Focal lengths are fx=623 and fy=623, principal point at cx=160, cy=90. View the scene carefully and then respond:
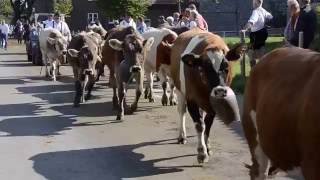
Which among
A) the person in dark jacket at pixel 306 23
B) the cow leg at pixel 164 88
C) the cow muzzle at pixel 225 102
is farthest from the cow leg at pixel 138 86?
the cow muzzle at pixel 225 102

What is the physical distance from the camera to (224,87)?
7.73m

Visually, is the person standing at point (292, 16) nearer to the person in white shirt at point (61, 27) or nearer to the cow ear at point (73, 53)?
the cow ear at point (73, 53)

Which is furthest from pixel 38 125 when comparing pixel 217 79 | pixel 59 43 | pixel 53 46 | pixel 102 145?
pixel 53 46

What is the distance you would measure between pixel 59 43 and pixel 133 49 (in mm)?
8326

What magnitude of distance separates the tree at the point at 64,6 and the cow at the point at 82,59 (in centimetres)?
5421

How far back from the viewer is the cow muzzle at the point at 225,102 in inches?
300

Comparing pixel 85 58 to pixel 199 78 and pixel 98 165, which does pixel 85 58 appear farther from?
pixel 199 78

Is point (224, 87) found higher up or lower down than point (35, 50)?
higher up

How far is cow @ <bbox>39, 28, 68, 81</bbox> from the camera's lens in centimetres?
1978

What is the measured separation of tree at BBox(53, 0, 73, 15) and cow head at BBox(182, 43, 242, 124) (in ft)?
200

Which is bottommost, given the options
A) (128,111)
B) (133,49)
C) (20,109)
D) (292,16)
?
(20,109)

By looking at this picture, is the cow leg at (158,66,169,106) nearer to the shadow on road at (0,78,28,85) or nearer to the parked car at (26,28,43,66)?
the shadow on road at (0,78,28,85)

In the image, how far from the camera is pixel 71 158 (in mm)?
9016

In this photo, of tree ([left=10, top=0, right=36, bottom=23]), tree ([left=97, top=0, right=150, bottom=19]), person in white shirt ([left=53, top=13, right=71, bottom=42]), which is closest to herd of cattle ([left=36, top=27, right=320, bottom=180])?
person in white shirt ([left=53, top=13, right=71, bottom=42])
